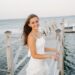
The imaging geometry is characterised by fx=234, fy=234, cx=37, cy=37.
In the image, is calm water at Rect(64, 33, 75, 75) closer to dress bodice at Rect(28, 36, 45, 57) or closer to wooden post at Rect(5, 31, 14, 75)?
wooden post at Rect(5, 31, 14, 75)

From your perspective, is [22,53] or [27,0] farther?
[22,53]

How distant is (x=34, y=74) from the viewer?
60.2 inches

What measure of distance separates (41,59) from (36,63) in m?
0.09

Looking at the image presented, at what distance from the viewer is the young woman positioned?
1371mm

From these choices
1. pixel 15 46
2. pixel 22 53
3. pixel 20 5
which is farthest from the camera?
pixel 15 46

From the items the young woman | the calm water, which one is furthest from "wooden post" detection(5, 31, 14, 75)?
the calm water

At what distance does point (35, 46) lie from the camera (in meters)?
1.38

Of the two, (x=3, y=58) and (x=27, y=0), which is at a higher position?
(x=27, y=0)

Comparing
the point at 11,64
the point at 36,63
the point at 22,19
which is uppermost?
the point at 22,19

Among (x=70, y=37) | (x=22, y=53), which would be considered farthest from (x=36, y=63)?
(x=70, y=37)

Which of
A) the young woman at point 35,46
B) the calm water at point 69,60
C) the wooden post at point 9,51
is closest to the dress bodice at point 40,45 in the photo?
the young woman at point 35,46

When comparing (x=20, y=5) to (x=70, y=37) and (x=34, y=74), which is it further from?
(x=70, y=37)

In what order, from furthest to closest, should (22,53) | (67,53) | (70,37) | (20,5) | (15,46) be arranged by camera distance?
(70,37)
(67,53)
(15,46)
(22,53)
(20,5)

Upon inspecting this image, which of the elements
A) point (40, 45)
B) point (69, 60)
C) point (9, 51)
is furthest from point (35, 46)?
point (69, 60)
